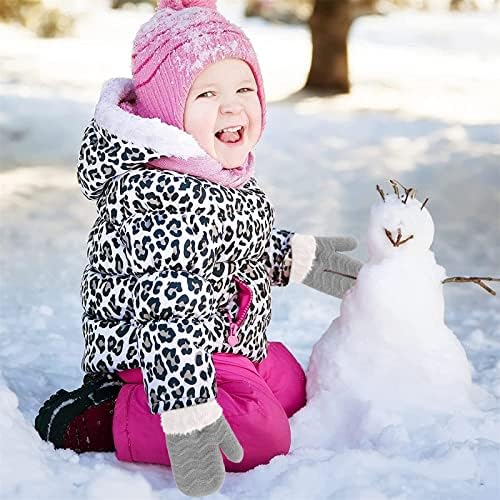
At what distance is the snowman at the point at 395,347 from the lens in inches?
89.0

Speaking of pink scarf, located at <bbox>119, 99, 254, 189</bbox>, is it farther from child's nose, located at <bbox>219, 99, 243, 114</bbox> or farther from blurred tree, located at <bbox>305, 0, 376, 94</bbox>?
blurred tree, located at <bbox>305, 0, 376, 94</bbox>

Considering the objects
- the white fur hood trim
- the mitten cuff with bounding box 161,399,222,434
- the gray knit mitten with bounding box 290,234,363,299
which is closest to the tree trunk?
the gray knit mitten with bounding box 290,234,363,299

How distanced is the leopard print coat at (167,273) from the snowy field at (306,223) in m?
0.24

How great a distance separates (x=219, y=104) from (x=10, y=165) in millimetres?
3800

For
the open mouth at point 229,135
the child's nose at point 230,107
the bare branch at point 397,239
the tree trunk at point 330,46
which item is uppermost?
the child's nose at point 230,107

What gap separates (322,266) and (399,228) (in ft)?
1.16

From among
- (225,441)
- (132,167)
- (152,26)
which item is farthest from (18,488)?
(152,26)

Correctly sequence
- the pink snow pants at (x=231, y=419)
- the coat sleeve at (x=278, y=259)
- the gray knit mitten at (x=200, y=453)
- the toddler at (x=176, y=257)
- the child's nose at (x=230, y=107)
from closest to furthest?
the gray knit mitten at (x=200, y=453) → the toddler at (x=176, y=257) → the pink snow pants at (x=231, y=419) → the child's nose at (x=230, y=107) → the coat sleeve at (x=278, y=259)

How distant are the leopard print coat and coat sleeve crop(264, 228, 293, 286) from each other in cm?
15

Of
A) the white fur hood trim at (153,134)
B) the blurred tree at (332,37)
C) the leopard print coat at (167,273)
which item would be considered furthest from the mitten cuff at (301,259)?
the blurred tree at (332,37)

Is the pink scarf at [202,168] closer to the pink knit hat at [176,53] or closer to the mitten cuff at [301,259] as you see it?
the pink knit hat at [176,53]

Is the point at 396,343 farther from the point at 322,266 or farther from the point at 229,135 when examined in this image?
the point at 229,135

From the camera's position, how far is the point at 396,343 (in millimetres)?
2283

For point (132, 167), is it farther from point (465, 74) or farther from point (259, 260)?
point (465, 74)
